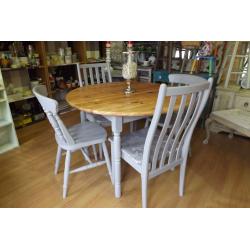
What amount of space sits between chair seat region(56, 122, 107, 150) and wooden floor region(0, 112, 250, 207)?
0.45 metres

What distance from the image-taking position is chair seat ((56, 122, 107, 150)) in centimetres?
161

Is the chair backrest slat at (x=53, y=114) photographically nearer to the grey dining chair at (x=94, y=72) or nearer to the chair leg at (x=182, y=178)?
the grey dining chair at (x=94, y=72)

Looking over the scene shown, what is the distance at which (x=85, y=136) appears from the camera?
1.70 m

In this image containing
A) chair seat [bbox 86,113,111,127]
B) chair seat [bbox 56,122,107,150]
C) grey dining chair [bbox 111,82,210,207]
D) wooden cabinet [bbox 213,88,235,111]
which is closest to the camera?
grey dining chair [bbox 111,82,210,207]

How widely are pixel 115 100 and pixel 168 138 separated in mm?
565

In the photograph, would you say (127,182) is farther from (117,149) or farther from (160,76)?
(160,76)

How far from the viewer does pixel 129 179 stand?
1943 mm

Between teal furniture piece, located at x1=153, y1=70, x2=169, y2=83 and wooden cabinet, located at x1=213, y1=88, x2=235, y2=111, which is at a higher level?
teal furniture piece, located at x1=153, y1=70, x2=169, y2=83

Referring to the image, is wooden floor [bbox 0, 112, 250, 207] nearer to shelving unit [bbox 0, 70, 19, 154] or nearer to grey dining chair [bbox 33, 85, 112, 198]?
shelving unit [bbox 0, 70, 19, 154]

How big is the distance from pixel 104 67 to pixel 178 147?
150 cm

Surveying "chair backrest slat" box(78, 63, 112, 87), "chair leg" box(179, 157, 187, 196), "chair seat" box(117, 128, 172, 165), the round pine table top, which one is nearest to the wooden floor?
"chair leg" box(179, 157, 187, 196)

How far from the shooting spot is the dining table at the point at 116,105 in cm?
141

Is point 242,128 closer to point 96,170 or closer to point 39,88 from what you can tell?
point 96,170

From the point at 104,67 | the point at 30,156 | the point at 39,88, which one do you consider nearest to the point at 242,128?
the point at 104,67
